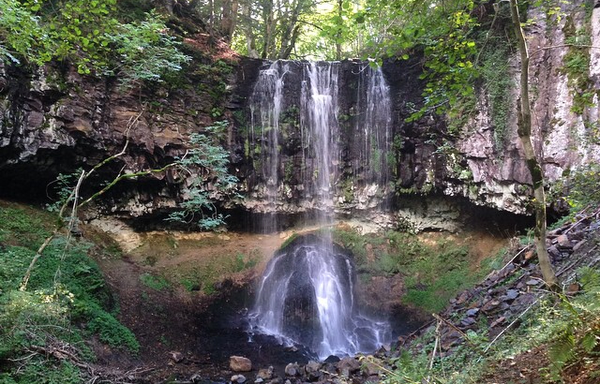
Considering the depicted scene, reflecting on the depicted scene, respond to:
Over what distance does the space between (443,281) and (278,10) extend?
41.4 feet

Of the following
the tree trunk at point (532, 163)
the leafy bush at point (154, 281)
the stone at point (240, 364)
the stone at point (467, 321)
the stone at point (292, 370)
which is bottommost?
the stone at point (240, 364)

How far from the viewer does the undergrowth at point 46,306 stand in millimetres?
4980

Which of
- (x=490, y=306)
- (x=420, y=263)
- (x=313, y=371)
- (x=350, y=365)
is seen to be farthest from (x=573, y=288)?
(x=420, y=263)

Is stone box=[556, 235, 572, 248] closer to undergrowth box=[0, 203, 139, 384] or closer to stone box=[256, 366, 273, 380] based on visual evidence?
stone box=[256, 366, 273, 380]

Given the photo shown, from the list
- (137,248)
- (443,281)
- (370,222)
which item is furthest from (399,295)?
(137,248)

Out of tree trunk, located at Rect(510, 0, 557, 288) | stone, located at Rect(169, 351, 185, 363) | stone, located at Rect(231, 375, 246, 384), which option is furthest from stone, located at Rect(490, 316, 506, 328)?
stone, located at Rect(169, 351, 185, 363)

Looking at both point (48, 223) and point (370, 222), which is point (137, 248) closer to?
Answer: point (48, 223)

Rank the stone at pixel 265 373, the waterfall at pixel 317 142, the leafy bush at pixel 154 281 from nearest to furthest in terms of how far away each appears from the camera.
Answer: the stone at pixel 265 373
the leafy bush at pixel 154 281
the waterfall at pixel 317 142

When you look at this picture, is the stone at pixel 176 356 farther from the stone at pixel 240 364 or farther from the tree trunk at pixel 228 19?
the tree trunk at pixel 228 19

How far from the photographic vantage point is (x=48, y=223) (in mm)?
9562

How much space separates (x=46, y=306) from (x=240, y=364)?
15.0 feet

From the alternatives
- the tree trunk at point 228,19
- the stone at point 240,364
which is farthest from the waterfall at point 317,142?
the stone at point 240,364

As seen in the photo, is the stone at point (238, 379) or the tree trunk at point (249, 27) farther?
the tree trunk at point (249, 27)

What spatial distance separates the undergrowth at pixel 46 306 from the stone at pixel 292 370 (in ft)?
10.6
